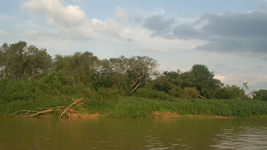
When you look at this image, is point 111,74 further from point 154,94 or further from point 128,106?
point 128,106

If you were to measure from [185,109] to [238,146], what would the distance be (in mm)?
21124

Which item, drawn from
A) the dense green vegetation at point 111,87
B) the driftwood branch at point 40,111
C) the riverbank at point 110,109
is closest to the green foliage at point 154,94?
the dense green vegetation at point 111,87

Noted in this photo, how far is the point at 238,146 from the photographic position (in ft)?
Answer: 32.7

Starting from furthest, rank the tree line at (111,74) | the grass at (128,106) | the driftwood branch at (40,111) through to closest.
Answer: the tree line at (111,74), the grass at (128,106), the driftwood branch at (40,111)

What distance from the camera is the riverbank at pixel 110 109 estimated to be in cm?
2620

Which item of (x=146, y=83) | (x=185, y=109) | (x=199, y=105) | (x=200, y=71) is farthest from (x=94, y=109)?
(x=200, y=71)

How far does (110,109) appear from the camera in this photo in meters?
27.8

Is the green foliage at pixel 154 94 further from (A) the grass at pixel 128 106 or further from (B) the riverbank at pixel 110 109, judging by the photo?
(B) the riverbank at pixel 110 109

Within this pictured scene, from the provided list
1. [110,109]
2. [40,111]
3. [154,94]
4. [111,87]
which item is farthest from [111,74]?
[40,111]

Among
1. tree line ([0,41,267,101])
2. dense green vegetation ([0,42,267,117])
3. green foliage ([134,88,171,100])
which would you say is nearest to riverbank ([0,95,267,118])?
dense green vegetation ([0,42,267,117])

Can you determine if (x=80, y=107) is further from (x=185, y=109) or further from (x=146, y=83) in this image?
(x=146, y=83)

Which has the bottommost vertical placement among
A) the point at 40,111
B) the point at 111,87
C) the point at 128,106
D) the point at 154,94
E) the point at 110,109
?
the point at 40,111

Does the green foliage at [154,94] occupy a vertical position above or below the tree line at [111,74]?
below

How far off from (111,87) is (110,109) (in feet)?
44.7
